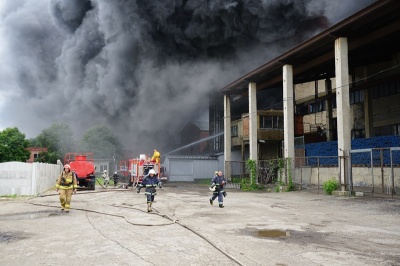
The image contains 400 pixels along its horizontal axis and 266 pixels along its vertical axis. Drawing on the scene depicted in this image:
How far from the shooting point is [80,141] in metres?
61.4

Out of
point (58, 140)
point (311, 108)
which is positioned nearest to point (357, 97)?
point (311, 108)

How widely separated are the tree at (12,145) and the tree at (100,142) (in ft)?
31.3

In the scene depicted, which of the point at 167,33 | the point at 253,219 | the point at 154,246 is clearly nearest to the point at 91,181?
the point at 253,219

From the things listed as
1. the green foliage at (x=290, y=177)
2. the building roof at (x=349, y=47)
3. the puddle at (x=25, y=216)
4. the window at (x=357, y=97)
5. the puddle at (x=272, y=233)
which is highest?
the building roof at (x=349, y=47)

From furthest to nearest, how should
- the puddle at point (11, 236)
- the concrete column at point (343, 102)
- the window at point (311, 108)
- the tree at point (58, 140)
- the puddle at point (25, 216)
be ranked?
the tree at point (58, 140)
the window at point (311, 108)
the concrete column at point (343, 102)
the puddle at point (25, 216)
the puddle at point (11, 236)

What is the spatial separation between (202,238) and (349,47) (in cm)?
1805

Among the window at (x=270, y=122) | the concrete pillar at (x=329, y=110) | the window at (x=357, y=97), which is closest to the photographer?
the window at (x=357, y=97)

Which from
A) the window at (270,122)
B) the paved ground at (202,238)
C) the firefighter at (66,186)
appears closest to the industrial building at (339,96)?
the window at (270,122)

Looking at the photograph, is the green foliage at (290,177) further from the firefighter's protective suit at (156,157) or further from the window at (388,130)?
the window at (388,130)

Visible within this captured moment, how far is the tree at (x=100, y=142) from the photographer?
59281 millimetres

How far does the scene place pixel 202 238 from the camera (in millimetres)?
7402

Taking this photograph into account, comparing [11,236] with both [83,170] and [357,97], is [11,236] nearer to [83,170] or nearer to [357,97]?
[83,170]

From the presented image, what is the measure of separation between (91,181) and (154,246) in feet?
62.3

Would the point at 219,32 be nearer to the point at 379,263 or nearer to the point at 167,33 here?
the point at 167,33
